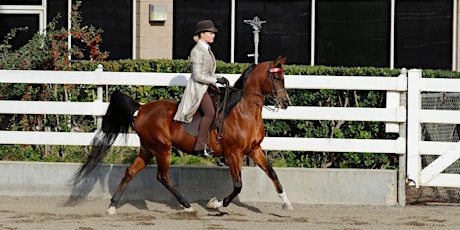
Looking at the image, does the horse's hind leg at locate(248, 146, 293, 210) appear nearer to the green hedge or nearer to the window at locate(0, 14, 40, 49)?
the green hedge

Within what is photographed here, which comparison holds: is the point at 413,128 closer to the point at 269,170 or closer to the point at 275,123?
the point at 275,123

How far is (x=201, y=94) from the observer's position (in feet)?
41.5

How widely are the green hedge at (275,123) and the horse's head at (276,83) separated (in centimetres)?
216

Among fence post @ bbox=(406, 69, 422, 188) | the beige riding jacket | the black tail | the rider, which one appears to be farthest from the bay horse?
fence post @ bbox=(406, 69, 422, 188)

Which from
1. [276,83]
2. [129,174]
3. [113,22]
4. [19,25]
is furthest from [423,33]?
[129,174]

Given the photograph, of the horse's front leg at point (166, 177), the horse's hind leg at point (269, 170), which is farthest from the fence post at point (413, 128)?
the horse's front leg at point (166, 177)

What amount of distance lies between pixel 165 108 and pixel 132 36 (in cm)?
637

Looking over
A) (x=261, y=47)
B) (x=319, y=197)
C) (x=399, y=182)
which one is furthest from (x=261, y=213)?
(x=261, y=47)

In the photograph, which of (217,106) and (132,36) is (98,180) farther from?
(132,36)

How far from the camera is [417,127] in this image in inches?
539

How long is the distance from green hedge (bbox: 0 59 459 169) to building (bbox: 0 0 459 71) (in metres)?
3.74

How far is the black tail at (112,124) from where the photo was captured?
1318 cm

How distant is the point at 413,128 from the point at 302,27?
19.6ft

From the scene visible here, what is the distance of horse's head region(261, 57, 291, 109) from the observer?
12391mm
